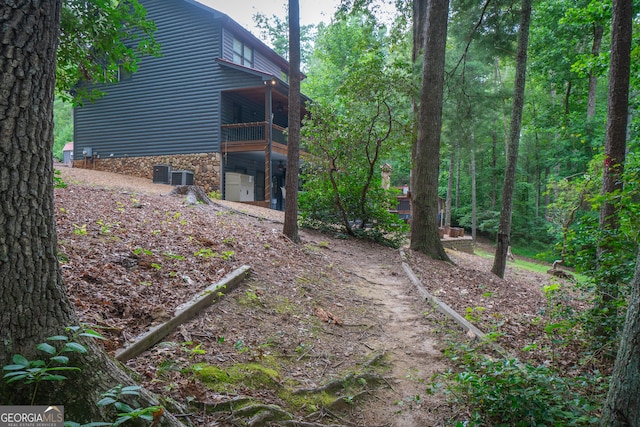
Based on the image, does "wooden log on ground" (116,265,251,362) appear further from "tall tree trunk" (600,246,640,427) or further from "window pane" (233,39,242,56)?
"window pane" (233,39,242,56)

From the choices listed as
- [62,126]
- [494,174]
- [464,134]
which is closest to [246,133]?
[464,134]

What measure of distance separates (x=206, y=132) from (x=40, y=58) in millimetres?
16546

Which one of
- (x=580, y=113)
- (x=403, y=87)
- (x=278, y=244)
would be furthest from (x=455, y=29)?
(x=580, y=113)

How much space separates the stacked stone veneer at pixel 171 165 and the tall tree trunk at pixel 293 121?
32.5 ft

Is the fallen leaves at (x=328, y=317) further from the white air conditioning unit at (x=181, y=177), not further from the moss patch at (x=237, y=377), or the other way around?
the white air conditioning unit at (x=181, y=177)

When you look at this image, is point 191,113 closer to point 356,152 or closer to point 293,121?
point 356,152

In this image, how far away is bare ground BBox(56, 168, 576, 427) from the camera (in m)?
2.76

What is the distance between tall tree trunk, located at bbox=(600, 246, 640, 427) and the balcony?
15232 mm

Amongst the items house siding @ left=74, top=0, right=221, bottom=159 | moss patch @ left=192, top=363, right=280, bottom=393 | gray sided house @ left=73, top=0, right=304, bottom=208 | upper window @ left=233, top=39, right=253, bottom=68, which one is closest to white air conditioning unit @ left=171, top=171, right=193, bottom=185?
gray sided house @ left=73, top=0, right=304, bottom=208

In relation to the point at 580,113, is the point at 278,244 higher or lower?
lower

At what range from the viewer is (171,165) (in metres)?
17.9

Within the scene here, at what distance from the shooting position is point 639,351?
1.95 meters

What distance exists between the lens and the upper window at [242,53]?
60.8 ft

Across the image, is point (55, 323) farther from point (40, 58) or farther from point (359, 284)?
point (359, 284)
